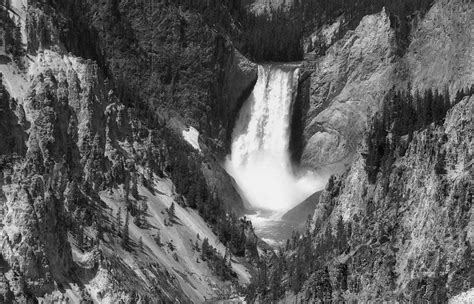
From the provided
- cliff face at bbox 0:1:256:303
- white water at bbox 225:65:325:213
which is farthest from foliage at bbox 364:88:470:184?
white water at bbox 225:65:325:213

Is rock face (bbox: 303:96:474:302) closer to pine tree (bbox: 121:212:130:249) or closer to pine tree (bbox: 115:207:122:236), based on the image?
pine tree (bbox: 121:212:130:249)

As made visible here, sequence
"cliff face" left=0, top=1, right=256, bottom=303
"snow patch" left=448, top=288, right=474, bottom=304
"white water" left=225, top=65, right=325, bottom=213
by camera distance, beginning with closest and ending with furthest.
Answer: "snow patch" left=448, top=288, right=474, bottom=304, "cliff face" left=0, top=1, right=256, bottom=303, "white water" left=225, top=65, right=325, bottom=213

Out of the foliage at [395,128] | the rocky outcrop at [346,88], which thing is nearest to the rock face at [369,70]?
the rocky outcrop at [346,88]

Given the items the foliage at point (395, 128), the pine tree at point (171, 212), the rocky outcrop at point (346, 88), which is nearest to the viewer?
the foliage at point (395, 128)

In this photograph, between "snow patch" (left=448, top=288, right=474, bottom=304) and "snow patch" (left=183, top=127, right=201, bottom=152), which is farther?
"snow patch" (left=183, top=127, right=201, bottom=152)

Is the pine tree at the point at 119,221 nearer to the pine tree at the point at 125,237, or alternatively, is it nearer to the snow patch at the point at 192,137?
the pine tree at the point at 125,237

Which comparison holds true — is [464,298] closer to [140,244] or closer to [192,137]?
[140,244]
